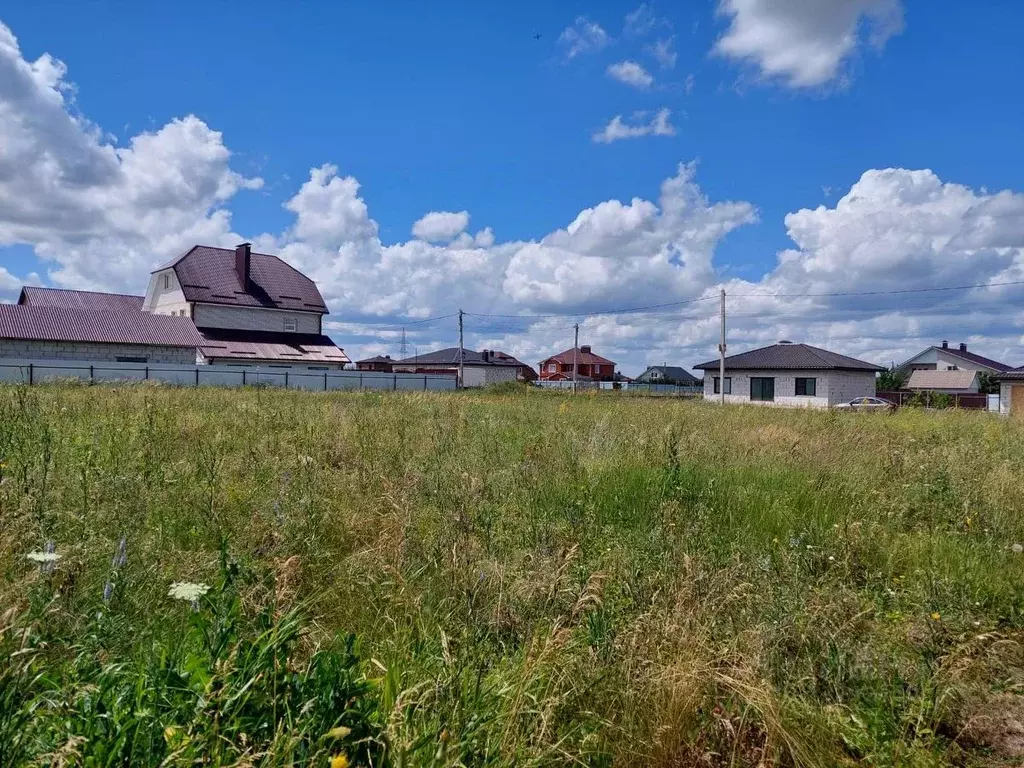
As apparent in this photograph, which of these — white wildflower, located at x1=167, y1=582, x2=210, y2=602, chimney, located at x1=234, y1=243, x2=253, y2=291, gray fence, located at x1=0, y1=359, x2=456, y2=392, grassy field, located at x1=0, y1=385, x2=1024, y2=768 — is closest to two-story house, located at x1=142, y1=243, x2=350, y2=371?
chimney, located at x1=234, y1=243, x2=253, y2=291

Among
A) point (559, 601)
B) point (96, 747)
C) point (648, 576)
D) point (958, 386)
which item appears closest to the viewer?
point (96, 747)

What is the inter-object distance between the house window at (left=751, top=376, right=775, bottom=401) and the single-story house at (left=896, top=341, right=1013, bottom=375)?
123 ft

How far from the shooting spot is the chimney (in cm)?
4222

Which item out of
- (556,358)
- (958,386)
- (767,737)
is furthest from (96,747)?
(556,358)

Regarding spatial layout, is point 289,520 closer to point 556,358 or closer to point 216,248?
point 216,248

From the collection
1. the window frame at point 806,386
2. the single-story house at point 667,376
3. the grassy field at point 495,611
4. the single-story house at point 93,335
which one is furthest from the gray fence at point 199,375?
the single-story house at point 667,376

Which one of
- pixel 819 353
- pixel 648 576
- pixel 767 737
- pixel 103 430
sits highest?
pixel 819 353

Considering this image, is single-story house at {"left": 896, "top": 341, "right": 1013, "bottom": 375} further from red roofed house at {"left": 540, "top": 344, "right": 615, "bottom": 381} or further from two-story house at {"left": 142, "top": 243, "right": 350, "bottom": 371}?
two-story house at {"left": 142, "top": 243, "right": 350, "bottom": 371}

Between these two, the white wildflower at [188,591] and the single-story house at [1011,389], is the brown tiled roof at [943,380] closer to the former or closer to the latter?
the single-story house at [1011,389]

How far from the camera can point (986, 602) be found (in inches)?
138

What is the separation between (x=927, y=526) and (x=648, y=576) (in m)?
2.93

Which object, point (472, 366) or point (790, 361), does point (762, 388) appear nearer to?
point (790, 361)

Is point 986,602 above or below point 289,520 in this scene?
below

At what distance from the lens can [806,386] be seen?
36.2 metres
